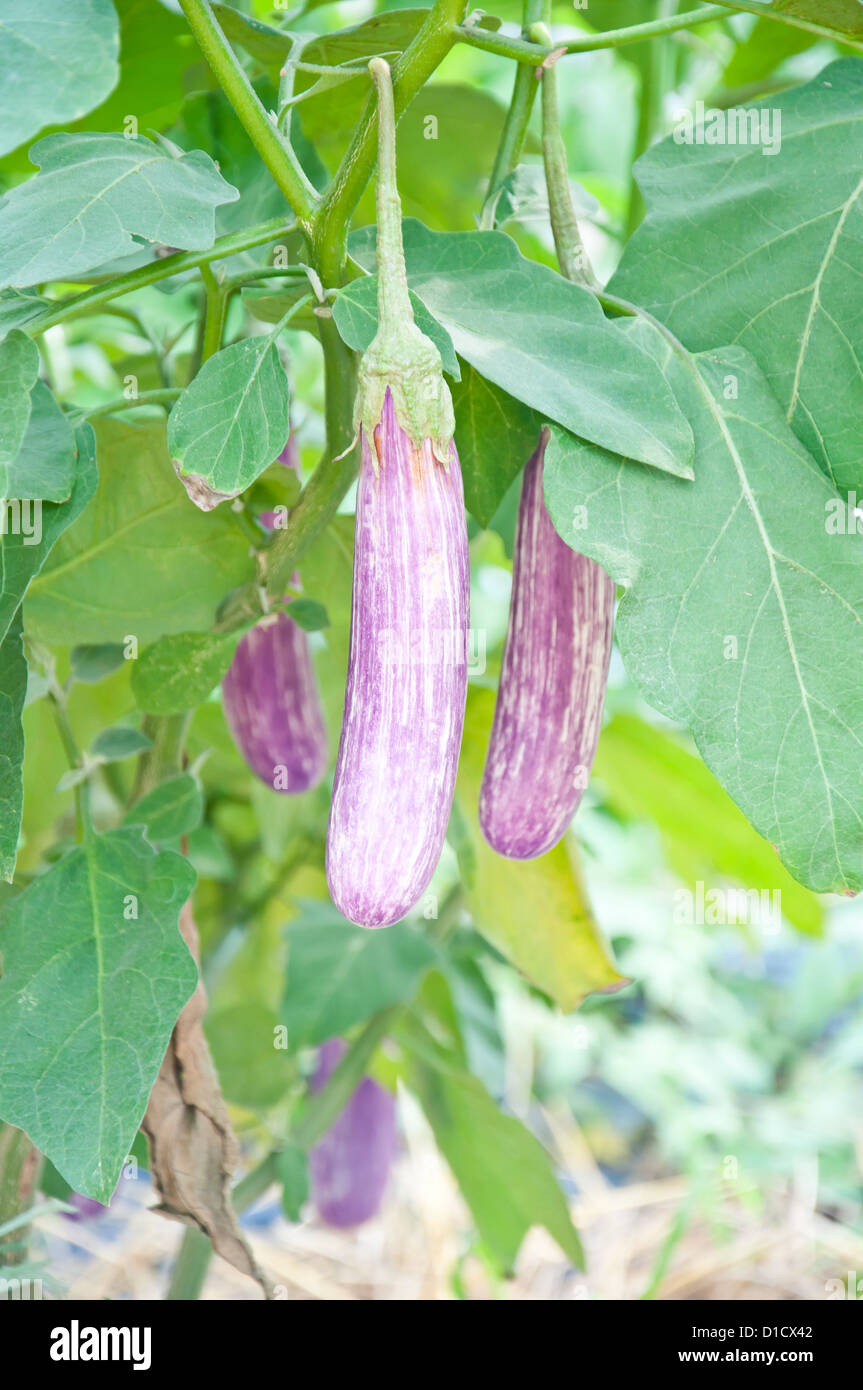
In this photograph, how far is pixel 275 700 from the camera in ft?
1.44

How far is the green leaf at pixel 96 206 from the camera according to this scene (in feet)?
0.85

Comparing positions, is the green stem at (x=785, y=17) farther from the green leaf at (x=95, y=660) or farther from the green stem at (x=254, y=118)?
the green leaf at (x=95, y=660)

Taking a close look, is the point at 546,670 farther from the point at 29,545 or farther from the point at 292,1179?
the point at 292,1179

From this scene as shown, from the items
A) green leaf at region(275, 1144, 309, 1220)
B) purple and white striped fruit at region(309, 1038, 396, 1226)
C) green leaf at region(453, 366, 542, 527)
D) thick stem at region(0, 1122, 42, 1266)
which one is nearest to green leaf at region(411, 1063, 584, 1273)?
purple and white striped fruit at region(309, 1038, 396, 1226)

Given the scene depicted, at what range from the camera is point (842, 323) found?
32 cm

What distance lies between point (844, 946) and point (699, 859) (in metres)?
0.87

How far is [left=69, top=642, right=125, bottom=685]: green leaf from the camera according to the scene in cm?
42

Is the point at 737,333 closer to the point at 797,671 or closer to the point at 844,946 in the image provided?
the point at 797,671

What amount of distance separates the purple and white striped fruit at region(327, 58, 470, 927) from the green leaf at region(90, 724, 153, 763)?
0.16 m

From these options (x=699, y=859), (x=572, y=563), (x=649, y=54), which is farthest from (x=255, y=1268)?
(x=649, y=54)

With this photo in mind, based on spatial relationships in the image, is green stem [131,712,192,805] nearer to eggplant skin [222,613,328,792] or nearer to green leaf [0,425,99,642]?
eggplant skin [222,613,328,792]

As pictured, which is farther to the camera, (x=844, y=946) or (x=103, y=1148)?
(x=844, y=946)

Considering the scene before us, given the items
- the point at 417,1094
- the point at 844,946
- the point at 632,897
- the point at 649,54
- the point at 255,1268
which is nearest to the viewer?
the point at 255,1268

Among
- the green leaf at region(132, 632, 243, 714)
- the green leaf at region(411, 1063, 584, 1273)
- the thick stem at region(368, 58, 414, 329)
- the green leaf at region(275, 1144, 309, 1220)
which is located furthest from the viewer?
the green leaf at region(411, 1063, 584, 1273)
